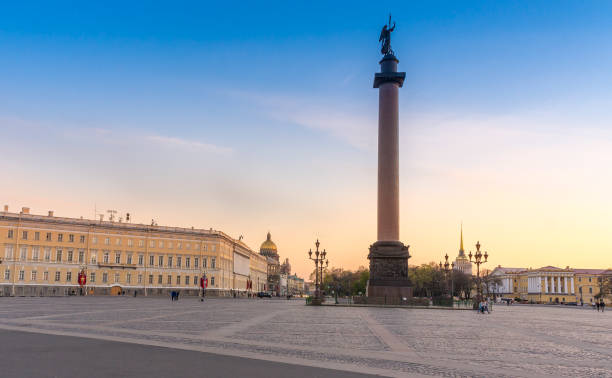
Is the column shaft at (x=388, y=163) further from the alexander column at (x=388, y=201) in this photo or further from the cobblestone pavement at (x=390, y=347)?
the cobblestone pavement at (x=390, y=347)

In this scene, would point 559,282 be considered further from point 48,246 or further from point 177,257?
point 48,246

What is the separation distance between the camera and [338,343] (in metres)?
16.9

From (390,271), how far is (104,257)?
2621 inches

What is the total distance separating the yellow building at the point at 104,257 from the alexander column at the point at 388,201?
50187mm

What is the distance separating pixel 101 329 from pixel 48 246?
269ft

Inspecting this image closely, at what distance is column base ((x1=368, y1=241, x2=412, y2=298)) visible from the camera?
→ 169ft

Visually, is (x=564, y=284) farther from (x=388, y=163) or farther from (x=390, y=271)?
(x=390, y=271)

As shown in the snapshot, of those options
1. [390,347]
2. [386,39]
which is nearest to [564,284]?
[386,39]

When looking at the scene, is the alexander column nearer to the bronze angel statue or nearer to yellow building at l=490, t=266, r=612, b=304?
the bronze angel statue

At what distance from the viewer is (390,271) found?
5212 centimetres

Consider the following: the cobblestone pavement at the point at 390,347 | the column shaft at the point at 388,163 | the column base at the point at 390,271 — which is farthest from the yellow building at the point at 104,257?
the cobblestone pavement at the point at 390,347

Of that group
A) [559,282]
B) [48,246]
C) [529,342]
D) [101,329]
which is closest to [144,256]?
[48,246]

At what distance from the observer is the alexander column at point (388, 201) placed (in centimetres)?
5191

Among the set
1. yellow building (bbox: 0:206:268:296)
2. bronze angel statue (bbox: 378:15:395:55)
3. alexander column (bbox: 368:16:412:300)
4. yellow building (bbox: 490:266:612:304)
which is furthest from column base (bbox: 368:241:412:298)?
yellow building (bbox: 490:266:612:304)
